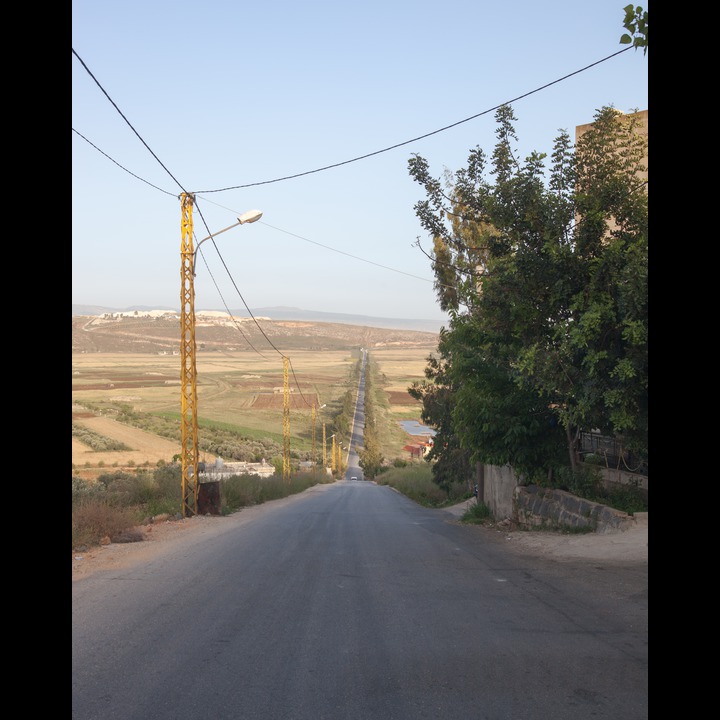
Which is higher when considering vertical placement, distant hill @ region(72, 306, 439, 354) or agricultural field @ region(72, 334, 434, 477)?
distant hill @ region(72, 306, 439, 354)

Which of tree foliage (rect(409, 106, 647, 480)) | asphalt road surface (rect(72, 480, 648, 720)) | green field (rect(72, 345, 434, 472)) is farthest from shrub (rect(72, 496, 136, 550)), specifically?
green field (rect(72, 345, 434, 472))

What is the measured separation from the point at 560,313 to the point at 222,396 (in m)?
94.0

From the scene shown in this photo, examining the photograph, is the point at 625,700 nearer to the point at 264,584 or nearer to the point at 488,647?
the point at 488,647

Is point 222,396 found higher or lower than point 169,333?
lower

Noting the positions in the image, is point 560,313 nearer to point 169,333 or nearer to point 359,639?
point 359,639

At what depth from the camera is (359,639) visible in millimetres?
6867

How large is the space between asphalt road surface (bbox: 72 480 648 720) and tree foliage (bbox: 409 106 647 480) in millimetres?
3243

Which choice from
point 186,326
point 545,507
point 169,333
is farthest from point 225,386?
point 545,507

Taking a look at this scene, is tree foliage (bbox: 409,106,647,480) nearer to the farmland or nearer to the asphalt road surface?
the asphalt road surface

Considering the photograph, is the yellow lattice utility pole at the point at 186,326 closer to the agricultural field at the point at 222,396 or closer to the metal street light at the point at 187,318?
the metal street light at the point at 187,318

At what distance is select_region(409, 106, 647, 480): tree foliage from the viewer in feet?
40.7

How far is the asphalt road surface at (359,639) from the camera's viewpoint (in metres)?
5.23

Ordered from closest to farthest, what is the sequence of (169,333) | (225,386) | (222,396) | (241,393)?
(169,333) → (222,396) → (241,393) → (225,386)

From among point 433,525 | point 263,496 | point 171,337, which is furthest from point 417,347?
point 433,525
